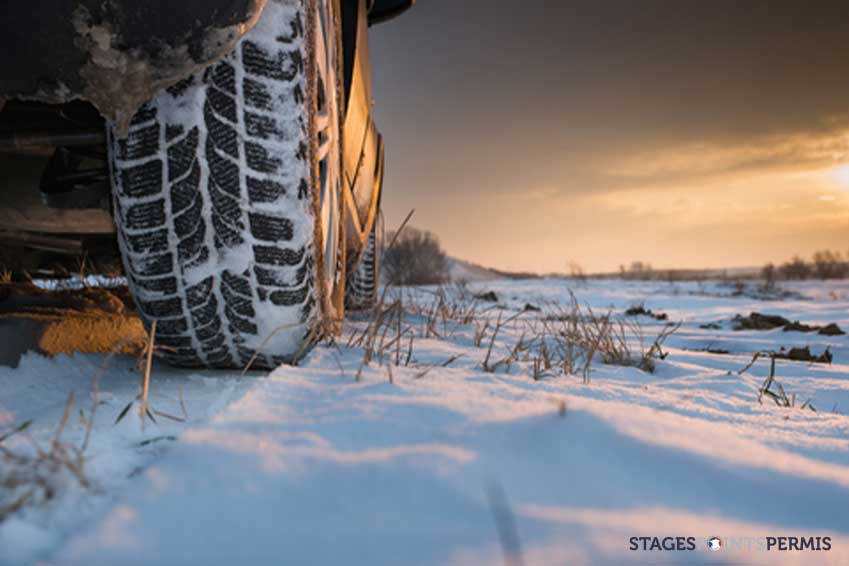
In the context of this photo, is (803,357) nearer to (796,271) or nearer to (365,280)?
(365,280)

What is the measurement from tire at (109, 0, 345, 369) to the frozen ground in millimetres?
274

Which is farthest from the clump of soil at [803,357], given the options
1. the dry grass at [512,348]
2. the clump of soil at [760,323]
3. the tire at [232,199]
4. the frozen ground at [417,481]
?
the tire at [232,199]

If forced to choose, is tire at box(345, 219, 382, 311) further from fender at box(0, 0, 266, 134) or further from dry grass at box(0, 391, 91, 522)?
dry grass at box(0, 391, 91, 522)

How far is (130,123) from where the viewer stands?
973 mm

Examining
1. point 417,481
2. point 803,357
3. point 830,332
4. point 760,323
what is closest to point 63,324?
point 417,481

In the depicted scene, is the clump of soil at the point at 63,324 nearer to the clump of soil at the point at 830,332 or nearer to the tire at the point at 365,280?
the tire at the point at 365,280

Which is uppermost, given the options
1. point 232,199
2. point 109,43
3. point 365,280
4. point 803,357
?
point 109,43

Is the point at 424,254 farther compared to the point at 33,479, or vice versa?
the point at 424,254

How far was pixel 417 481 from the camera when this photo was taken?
0.50 meters

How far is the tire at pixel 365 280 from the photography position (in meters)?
3.49

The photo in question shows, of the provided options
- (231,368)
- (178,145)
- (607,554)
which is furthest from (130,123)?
(607,554)

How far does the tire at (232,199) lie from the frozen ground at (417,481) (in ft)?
0.90

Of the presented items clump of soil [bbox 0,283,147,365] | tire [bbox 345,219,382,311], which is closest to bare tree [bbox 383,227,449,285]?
tire [bbox 345,219,382,311]

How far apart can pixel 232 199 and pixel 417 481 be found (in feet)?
2.56
